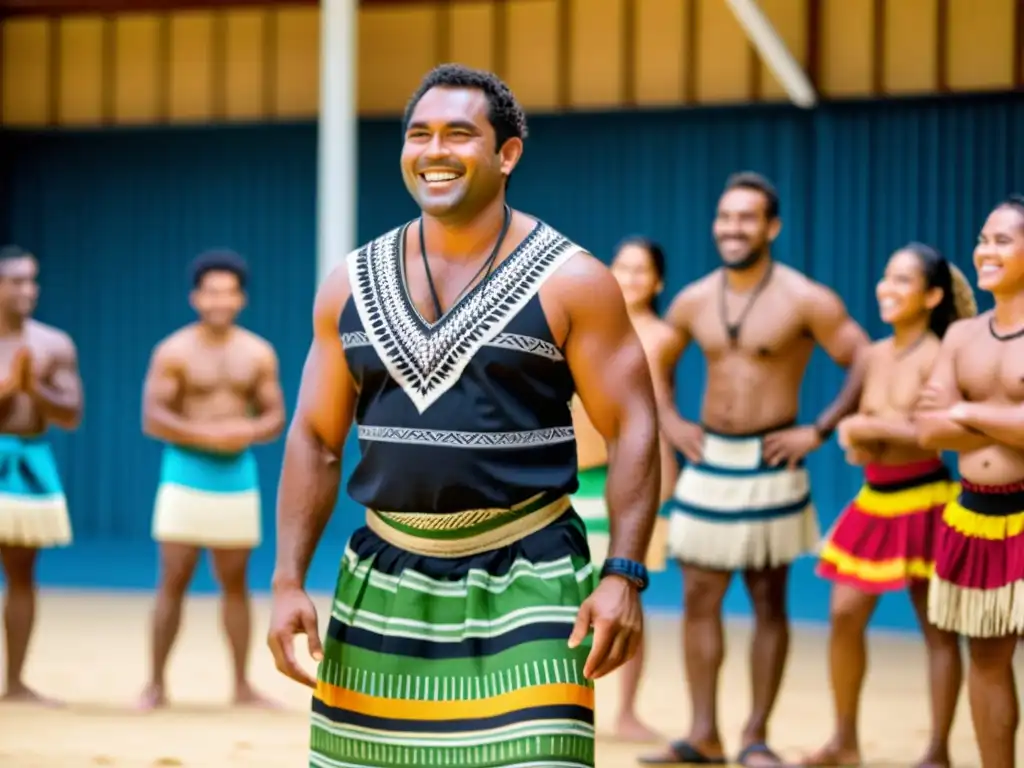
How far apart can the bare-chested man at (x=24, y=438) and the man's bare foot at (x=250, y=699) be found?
0.75m

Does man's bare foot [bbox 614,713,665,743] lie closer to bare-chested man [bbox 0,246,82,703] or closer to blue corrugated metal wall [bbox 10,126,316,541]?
bare-chested man [bbox 0,246,82,703]

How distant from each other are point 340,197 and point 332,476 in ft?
18.4

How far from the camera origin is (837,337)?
6145 millimetres

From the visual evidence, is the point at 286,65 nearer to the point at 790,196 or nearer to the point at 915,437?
the point at 790,196

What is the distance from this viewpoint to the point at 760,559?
239 inches

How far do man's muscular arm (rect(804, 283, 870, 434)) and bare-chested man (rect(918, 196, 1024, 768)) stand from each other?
1.16 meters

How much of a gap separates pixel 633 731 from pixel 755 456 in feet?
3.69

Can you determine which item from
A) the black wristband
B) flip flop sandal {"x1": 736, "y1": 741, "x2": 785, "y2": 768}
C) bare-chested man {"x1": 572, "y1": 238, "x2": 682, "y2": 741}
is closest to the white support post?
bare-chested man {"x1": 572, "y1": 238, "x2": 682, "y2": 741}

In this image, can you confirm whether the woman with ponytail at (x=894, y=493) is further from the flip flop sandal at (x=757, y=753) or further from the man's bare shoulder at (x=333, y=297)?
the man's bare shoulder at (x=333, y=297)

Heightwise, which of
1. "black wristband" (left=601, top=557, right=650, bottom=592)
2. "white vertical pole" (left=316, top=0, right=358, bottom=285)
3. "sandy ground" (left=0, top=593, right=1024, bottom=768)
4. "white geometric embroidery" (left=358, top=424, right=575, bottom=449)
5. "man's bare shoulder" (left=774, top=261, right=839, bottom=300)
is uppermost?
"white vertical pole" (left=316, top=0, right=358, bottom=285)

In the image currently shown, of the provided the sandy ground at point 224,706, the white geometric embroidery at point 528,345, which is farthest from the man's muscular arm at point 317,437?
the sandy ground at point 224,706

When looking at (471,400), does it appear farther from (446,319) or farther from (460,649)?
(460,649)

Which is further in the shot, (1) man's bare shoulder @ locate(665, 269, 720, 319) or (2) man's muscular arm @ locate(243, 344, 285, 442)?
(2) man's muscular arm @ locate(243, 344, 285, 442)

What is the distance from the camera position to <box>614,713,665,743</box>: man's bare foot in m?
6.50
